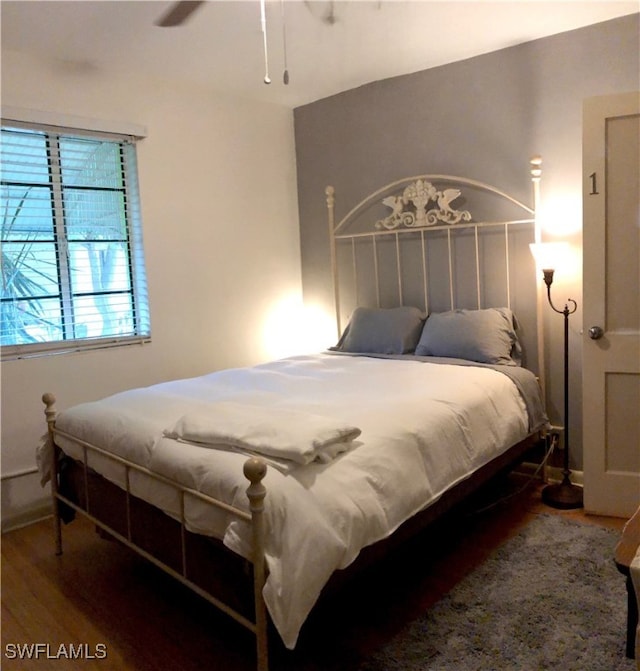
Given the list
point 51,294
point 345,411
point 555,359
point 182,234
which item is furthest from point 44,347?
point 555,359

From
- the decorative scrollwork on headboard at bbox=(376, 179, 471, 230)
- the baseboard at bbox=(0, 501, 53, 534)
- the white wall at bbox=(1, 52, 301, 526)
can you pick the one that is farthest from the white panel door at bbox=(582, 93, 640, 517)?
the baseboard at bbox=(0, 501, 53, 534)

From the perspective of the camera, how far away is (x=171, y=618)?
217cm

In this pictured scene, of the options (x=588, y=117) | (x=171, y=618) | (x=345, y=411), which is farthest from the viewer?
(x=588, y=117)

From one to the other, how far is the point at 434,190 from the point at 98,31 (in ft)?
6.55

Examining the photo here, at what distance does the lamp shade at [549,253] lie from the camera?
2.99 m

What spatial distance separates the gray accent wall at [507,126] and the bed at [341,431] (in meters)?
0.13

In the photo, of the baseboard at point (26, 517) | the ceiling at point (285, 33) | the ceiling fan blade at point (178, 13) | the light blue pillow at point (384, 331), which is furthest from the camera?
A: the light blue pillow at point (384, 331)

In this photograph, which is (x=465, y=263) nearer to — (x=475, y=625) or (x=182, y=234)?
(x=182, y=234)

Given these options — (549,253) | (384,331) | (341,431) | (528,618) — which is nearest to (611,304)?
(549,253)

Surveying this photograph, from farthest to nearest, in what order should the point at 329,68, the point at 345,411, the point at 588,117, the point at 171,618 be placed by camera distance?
the point at 329,68, the point at 588,117, the point at 345,411, the point at 171,618

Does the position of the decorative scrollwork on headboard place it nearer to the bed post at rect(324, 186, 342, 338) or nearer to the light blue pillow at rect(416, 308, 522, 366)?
the bed post at rect(324, 186, 342, 338)

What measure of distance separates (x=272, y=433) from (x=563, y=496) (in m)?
1.83

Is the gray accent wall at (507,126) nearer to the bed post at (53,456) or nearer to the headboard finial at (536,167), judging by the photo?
the headboard finial at (536,167)
